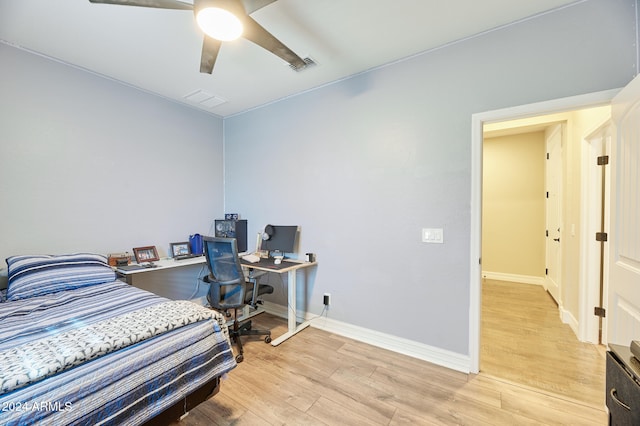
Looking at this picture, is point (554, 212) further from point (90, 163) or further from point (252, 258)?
point (90, 163)

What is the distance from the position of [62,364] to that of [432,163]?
2646 millimetres

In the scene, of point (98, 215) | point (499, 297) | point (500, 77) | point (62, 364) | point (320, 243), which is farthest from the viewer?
point (499, 297)

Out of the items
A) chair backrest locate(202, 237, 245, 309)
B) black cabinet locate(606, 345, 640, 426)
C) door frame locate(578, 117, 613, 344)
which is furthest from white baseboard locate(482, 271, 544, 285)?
chair backrest locate(202, 237, 245, 309)

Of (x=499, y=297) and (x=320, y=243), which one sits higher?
(x=320, y=243)

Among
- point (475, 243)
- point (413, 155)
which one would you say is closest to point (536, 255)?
point (475, 243)

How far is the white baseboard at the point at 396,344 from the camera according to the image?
217 cm

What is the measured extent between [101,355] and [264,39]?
1.96 m

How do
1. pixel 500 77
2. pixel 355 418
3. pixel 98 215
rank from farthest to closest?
pixel 98 215 < pixel 500 77 < pixel 355 418

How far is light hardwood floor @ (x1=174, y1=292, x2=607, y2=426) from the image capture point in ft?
5.41

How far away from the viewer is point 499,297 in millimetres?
3957

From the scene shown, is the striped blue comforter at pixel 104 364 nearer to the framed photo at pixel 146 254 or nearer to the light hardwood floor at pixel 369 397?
the light hardwood floor at pixel 369 397

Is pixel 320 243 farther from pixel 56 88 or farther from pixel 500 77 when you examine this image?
pixel 56 88

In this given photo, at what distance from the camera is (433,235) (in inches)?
90.3

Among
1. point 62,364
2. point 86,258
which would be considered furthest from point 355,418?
point 86,258
